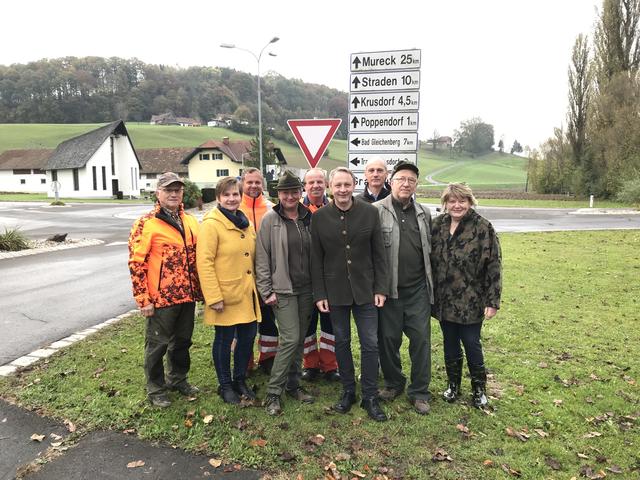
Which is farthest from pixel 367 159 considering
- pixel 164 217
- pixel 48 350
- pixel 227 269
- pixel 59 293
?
pixel 59 293

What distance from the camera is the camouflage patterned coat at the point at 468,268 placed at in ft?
13.5

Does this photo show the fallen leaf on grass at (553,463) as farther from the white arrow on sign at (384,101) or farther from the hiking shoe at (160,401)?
the white arrow on sign at (384,101)

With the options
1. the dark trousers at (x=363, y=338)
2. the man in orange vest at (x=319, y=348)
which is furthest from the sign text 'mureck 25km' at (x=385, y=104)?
the dark trousers at (x=363, y=338)

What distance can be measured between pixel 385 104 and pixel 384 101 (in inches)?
1.5

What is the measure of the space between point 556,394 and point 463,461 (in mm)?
1642

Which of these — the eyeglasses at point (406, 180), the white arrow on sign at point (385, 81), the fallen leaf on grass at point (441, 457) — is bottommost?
the fallen leaf on grass at point (441, 457)

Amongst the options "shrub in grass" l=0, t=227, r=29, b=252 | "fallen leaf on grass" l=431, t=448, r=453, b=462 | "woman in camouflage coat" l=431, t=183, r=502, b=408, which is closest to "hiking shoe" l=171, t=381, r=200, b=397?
"fallen leaf on grass" l=431, t=448, r=453, b=462

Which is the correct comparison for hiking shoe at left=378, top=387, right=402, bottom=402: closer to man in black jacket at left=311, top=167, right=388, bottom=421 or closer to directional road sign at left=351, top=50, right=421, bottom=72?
man in black jacket at left=311, top=167, right=388, bottom=421

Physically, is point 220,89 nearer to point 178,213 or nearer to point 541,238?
point 541,238

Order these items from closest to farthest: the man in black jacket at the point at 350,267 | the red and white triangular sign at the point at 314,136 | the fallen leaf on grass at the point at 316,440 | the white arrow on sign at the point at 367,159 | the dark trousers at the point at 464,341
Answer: the fallen leaf on grass at the point at 316,440 < the man in black jacket at the point at 350,267 < the dark trousers at the point at 464,341 < the white arrow on sign at the point at 367,159 < the red and white triangular sign at the point at 314,136

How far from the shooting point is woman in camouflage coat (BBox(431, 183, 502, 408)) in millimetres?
4121

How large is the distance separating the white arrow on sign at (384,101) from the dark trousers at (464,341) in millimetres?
2718

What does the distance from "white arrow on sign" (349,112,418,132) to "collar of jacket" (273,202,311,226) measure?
6.76 ft

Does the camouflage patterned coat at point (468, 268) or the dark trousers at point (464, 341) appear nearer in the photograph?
the camouflage patterned coat at point (468, 268)
